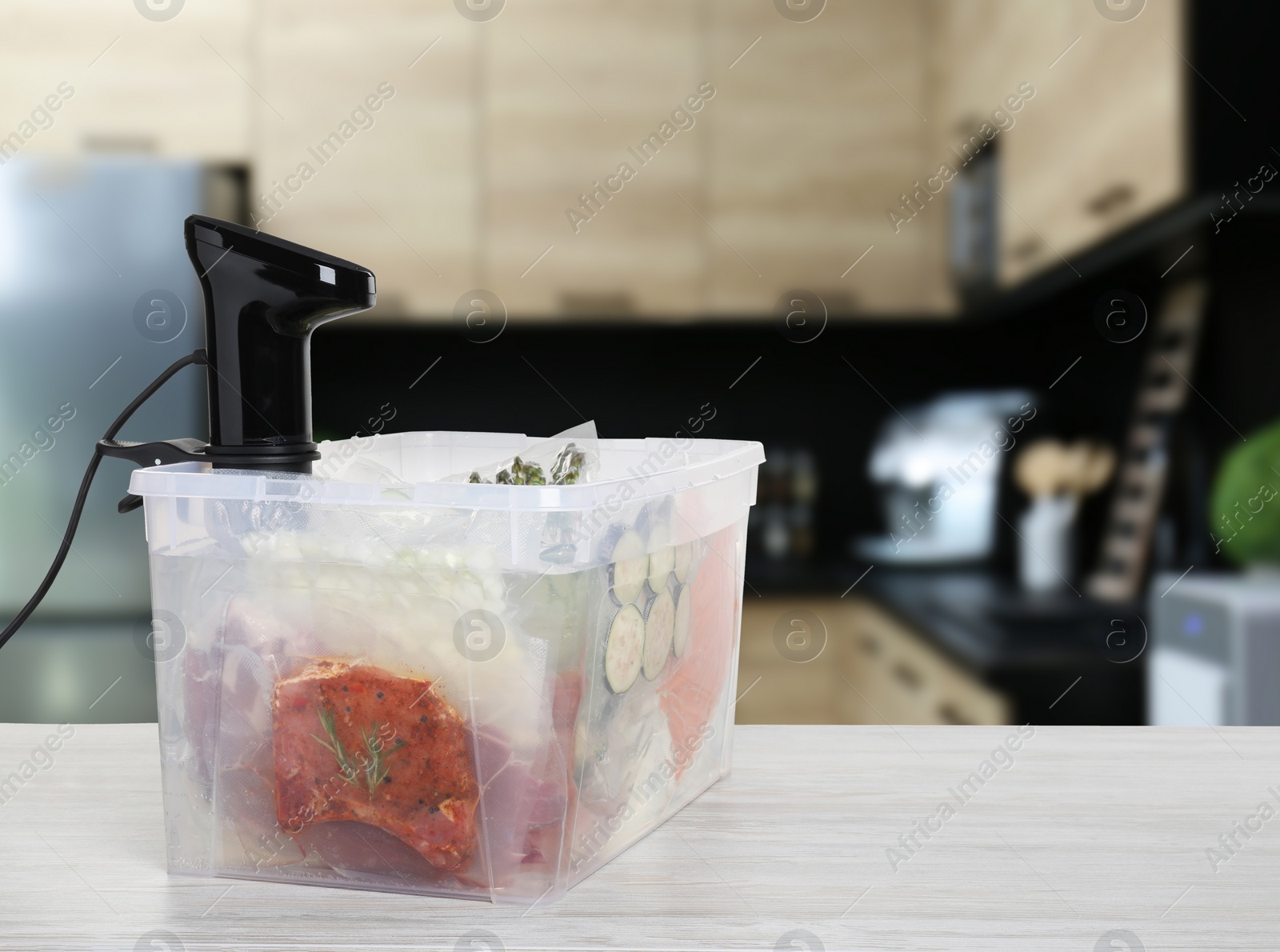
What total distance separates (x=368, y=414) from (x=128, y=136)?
0.82m

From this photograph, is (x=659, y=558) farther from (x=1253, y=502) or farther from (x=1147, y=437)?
(x=1147, y=437)

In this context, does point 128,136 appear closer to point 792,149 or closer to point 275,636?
point 792,149

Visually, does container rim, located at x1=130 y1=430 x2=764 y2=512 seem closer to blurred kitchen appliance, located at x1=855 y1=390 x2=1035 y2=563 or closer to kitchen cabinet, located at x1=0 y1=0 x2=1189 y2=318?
kitchen cabinet, located at x1=0 y1=0 x2=1189 y2=318

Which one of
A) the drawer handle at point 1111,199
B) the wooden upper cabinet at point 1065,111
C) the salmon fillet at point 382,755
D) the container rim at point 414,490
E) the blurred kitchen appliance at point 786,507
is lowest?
the blurred kitchen appliance at point 786,507

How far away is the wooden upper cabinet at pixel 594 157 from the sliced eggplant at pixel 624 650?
209 cm

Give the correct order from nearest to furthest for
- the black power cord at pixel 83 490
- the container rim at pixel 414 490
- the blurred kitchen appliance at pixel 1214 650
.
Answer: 1. the container rim at pixel 414 490
2. the black power cord at pixel 83 490
3. the blurred kitchen appliance at pixel 1214 650

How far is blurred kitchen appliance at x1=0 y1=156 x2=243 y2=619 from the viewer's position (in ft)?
7.66

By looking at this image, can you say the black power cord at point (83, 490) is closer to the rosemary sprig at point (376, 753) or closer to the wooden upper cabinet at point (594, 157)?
the rosemary sprig at point (376, 753)

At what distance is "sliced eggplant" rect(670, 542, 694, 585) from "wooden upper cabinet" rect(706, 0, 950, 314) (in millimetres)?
2035

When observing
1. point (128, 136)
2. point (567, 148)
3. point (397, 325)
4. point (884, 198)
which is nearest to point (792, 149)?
point (884, 198)

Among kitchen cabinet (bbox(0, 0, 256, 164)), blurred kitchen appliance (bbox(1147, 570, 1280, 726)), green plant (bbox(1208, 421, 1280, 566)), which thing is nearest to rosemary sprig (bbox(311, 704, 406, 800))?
blurred kitchen appliance (bbox(1147, 570, 1280, 726))

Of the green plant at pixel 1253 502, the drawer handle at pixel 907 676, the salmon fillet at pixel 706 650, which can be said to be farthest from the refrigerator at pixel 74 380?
the green plant at pixel 1253 502

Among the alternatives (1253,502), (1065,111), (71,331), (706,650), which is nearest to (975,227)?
(1065,111)

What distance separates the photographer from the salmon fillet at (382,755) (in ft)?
1.51
